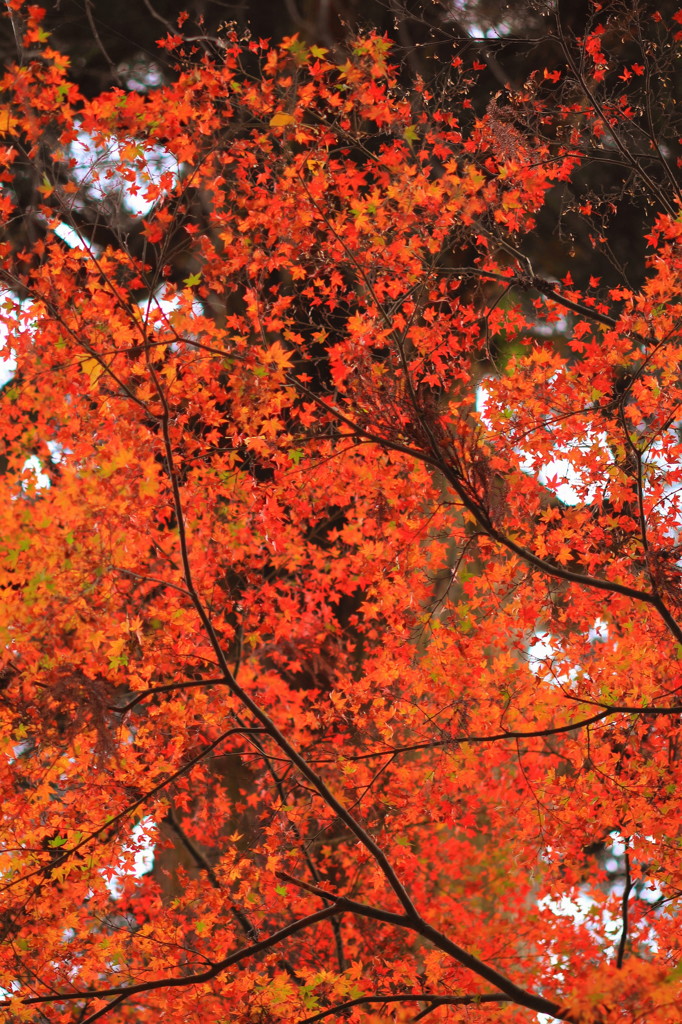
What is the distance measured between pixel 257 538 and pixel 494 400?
4465 millimetres

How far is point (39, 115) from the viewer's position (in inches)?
384

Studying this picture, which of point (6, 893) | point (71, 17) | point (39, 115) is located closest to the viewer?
point (6, 893)

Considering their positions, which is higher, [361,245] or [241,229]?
[241,229]

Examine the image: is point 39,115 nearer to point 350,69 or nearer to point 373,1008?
point 350,69

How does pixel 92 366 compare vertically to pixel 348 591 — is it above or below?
below

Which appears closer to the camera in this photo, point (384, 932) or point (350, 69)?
point (350, 69)

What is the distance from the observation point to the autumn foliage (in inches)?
Answer: 236

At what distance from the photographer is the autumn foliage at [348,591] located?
5996mm

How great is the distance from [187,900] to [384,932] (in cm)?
233

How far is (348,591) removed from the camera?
1128cm

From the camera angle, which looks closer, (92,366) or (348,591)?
(92,366)

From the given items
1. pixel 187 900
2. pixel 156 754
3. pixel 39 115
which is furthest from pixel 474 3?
pixel 187 900

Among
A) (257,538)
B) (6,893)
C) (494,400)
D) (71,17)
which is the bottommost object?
(6,893)

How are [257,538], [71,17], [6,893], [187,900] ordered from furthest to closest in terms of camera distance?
[71,17] → [257,538] → [187,900] → [6,893]
